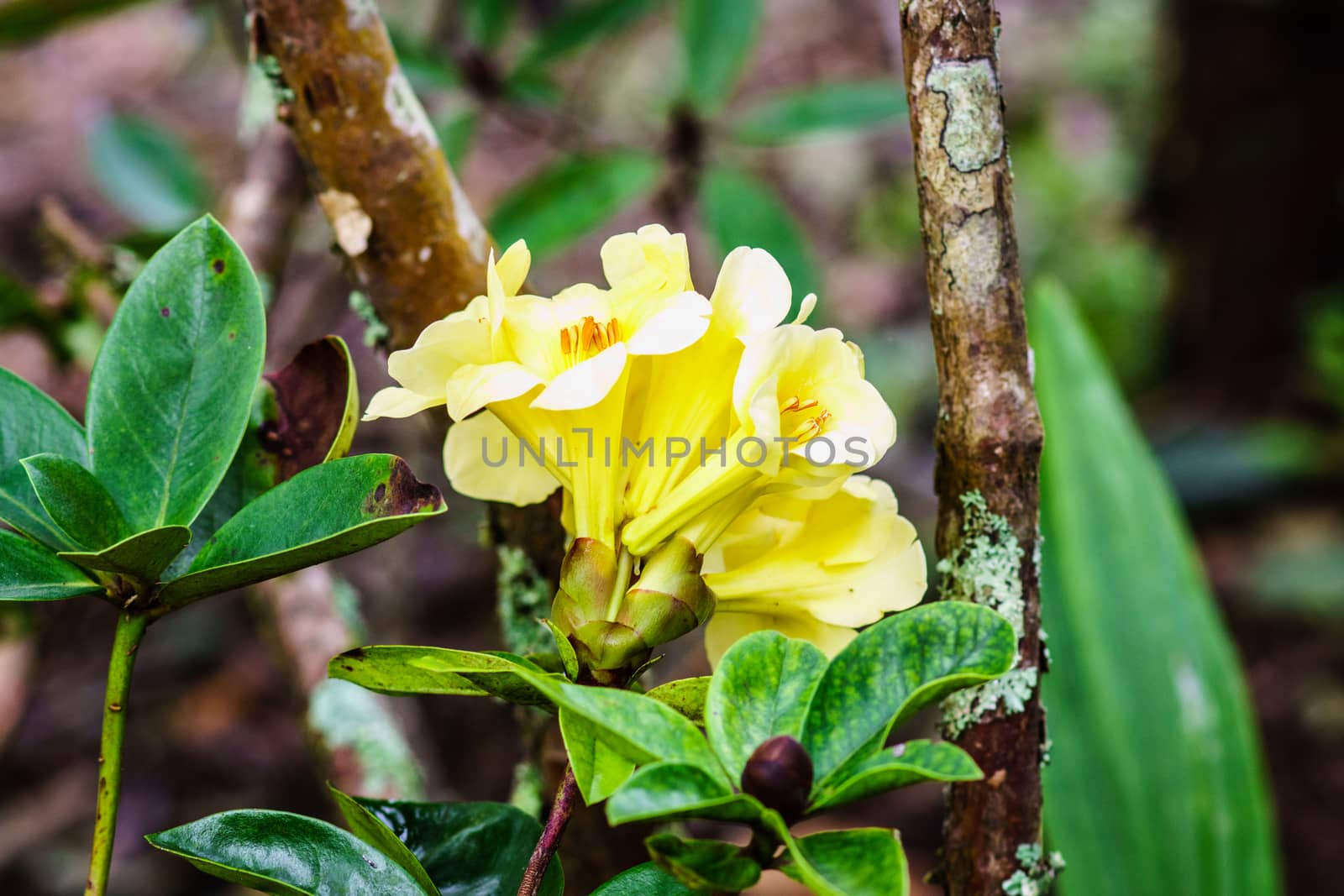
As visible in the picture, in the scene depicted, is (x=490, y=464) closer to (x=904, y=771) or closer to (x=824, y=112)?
(x=904, y=771)

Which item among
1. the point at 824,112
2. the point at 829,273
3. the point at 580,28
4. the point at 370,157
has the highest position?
the point at 829,273

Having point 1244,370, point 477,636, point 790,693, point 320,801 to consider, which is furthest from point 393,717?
point 1244,370

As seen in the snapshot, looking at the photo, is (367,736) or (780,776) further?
(367,736)

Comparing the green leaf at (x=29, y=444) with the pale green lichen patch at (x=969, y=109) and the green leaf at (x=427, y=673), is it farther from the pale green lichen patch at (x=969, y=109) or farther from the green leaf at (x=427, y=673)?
the pale green lichen patch at (x=969, y=109)

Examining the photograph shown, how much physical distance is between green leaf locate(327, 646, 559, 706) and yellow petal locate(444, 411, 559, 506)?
0.37ft

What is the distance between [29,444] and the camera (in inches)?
17.3

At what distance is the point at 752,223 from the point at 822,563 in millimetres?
718

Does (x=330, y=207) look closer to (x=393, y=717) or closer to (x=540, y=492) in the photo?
(x=540, y=492)

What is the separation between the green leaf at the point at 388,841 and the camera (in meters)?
0.39

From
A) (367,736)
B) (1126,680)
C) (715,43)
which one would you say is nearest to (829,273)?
(715,43)

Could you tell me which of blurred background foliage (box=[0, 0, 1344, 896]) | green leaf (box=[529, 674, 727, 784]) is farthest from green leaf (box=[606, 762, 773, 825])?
blurred background foliage (box=[0, 0, 1344, 896])

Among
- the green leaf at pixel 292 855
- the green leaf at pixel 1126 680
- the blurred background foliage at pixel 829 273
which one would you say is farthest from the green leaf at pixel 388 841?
the green leaf at pixel 1126 680

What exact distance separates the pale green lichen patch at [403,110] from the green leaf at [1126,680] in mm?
693

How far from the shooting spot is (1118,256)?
267 centimetres
